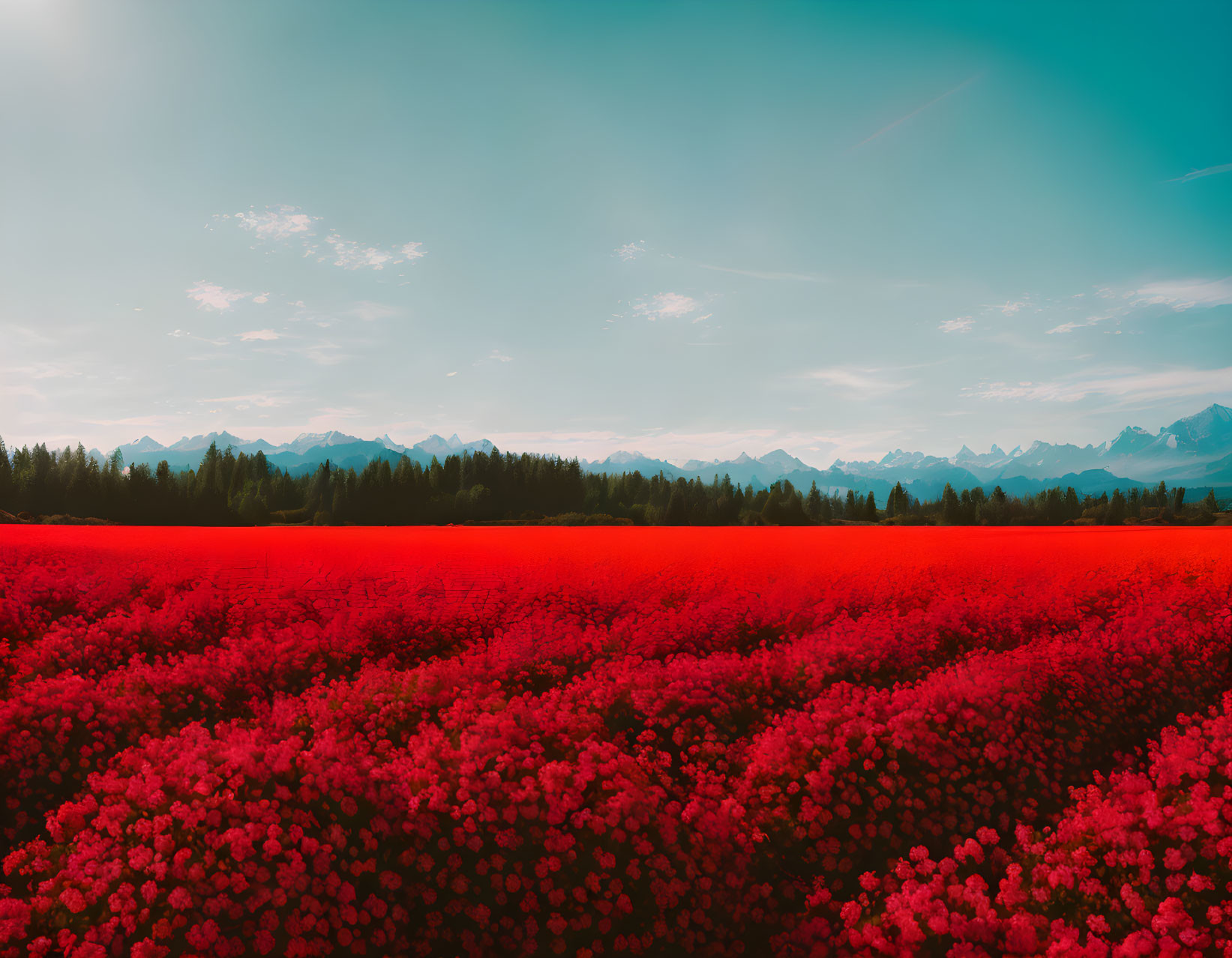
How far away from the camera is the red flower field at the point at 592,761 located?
583 cm

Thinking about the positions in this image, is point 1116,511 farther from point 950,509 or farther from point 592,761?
point 592,761

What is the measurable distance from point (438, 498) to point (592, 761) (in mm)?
96065

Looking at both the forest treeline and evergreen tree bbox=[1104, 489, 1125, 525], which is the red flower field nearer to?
the forest treeline

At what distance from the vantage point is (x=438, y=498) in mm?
99312

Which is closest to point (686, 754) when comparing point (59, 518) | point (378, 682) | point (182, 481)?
point (378, 682)

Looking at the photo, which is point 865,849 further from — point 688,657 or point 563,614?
point 563,614

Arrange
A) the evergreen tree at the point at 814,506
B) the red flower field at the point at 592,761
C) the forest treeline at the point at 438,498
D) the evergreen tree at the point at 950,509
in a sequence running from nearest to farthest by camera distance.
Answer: the red flower field at the point at 592,761
the forest treeline at the point at 438,498
the evergreen tree at the point at 950,509
the evergreen tree at the point at 814,506

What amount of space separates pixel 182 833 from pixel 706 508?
104069 millimetres

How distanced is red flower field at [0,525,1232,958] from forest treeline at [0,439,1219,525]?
2805 inches

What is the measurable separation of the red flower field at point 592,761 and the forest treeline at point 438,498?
234ft

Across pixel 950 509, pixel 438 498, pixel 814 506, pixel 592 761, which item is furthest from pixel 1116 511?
pixel 592 761

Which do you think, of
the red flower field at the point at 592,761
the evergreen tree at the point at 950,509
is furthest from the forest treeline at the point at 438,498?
the red flower field at the point at 592,761

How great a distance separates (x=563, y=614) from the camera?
11789 mm

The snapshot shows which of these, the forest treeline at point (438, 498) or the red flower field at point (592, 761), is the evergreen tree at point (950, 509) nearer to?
the forest treeline at point (438, 498)
